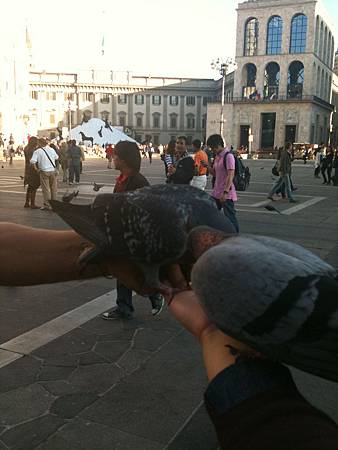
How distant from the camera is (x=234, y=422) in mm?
894

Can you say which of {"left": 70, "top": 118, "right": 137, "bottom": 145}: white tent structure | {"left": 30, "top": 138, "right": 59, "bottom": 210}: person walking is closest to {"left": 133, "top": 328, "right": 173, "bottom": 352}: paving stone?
{"left": 30, "top": 138, "right": 59, "bottom": 210}: person walking

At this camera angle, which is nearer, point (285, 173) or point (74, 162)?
point (285, 173)

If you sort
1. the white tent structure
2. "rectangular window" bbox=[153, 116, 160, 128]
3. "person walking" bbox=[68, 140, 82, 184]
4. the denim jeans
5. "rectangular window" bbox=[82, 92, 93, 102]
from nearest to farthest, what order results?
the denim jeans
"person walking" bbox=[68, 140, 82, 184]
the white tent structure
"rectangular window" bbox=[82, 92, 93, 102]
"rectangular window" bbox=[153, 116, 160, 128]

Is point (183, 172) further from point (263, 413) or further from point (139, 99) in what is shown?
point (139, 99)

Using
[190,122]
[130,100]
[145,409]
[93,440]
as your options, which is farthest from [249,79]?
[93,440]

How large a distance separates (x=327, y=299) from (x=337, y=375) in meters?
0.15

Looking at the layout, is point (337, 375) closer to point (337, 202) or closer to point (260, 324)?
point (260, 324)

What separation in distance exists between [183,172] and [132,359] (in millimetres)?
4596

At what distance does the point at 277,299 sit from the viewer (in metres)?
0.84

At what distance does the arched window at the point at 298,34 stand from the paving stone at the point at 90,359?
218ft

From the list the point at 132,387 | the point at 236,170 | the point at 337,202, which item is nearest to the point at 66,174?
the point at 337,202

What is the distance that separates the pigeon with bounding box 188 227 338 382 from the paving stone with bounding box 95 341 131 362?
8.83 ft

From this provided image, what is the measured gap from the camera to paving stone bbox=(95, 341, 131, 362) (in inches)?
136

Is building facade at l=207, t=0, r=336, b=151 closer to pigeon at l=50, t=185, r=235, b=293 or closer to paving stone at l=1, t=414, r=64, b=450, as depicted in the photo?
paving stone at l=1, t=414, r=64, b=450
